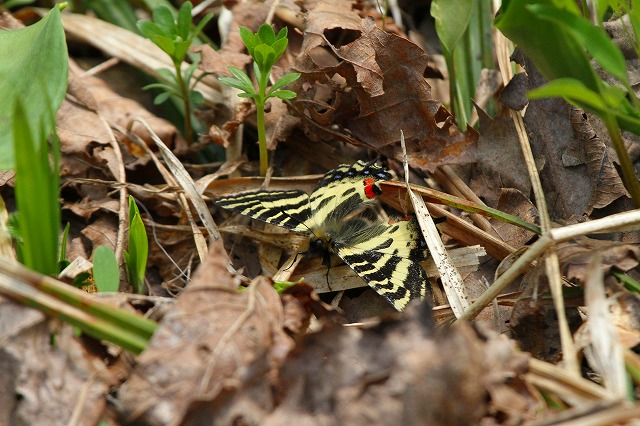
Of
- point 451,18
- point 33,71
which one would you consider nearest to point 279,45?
point 451,18

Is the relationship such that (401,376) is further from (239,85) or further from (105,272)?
(239,85)

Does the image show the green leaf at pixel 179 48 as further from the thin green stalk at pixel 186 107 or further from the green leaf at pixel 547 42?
the green leaf at pixel 547 42

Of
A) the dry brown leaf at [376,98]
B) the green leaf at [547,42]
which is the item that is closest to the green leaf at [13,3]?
the dry brown leaf at [376,98]

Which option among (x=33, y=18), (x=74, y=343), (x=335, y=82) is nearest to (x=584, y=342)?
(x=74, y=343)

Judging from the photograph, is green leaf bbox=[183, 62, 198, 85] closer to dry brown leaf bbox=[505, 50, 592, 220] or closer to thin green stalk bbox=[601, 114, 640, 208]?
dry brown leaf bbox=[505, 50, 592, 220]

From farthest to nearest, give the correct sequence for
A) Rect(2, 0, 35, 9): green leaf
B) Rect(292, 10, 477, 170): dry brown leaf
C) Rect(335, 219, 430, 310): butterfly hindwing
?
Rect(2, 0, 35, 9): green leaf < Rect(292, 10, 477, 170): dry brown leaf < Rect(335, 219, 430, 310): butterfly hindwing

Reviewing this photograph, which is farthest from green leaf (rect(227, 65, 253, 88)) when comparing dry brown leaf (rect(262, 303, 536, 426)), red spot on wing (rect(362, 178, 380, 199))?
dry brown leaf (rect(262, 303, 536, 426))
